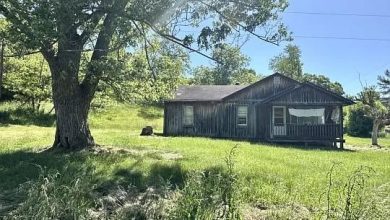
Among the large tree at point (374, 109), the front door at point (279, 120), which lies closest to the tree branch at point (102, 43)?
the front door at point (279, 120)

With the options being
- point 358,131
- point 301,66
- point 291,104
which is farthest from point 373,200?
point 301,66

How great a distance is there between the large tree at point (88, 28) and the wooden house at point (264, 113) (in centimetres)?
1551

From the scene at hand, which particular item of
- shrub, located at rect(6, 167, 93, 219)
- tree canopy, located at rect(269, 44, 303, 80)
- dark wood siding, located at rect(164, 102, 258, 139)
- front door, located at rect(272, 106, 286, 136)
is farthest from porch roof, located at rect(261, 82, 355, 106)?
tree canopy, located at rect(269, 44, 303, 80)

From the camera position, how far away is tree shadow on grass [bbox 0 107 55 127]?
109 feet

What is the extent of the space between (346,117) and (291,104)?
2299cm

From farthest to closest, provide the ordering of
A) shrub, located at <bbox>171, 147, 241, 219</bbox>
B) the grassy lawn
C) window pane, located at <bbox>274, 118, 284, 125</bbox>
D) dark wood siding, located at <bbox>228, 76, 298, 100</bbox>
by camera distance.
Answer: dark wood siding, located at <bbox>228, 76, 298, 100</bbox> → window pane, located at <bbox>274, 118, 284, 125</bbox> → the grassy lawn → shrub, located at <bbox>171, 147, 241, 219</bbox>

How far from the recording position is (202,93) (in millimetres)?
32188

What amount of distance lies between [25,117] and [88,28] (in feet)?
83.6

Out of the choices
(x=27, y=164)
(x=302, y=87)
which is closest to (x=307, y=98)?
(x=302, y=87)

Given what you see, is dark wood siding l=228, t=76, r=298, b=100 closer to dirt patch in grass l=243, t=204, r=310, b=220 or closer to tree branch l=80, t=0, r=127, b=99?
tree branch l=80, t=0, r=127, b=99

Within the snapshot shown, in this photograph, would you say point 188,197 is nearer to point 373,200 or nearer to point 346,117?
point 373,200

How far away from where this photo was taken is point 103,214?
6.81m

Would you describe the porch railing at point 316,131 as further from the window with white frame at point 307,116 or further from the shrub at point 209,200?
the shrub at point 209,200

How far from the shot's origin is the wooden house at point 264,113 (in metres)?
27.9
